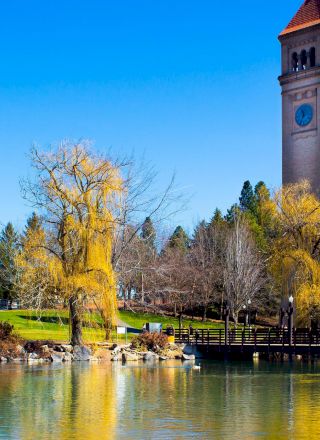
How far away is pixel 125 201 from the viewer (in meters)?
49.9

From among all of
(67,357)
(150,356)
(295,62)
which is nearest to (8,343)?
(67,357)

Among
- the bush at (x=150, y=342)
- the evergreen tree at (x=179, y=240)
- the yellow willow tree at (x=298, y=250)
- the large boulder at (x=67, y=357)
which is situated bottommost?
the large boulder at (x=67, y=357)

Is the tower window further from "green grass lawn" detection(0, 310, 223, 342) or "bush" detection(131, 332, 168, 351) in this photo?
"bush" detection(131, 332, 168, 351)

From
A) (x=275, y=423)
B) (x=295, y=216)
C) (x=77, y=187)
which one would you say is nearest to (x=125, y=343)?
(x=77, y=187)

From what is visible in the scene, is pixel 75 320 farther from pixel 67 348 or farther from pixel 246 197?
pixel 246 197

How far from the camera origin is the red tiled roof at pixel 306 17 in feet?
279

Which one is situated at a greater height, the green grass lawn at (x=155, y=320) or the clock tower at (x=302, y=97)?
the clock tower at (x=302, y=97)

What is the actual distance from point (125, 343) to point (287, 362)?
9.77 m

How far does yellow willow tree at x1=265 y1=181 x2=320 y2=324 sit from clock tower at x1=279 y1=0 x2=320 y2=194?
734 inches

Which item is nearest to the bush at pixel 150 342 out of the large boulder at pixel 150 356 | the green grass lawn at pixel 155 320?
the large boulder at pixel 150 356

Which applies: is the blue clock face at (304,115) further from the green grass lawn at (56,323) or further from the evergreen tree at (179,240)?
the evergreen tree at (179,240)

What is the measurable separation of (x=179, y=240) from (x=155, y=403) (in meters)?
84.8

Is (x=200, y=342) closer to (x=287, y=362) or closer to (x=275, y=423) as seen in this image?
(x=287, y=362)

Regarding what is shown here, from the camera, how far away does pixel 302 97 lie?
3334 inches
